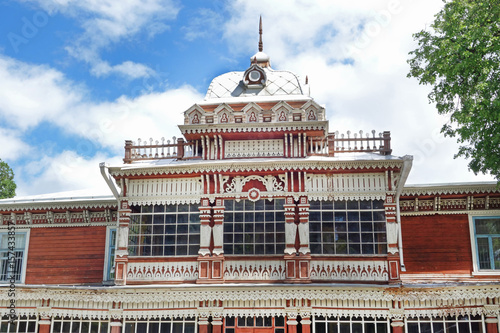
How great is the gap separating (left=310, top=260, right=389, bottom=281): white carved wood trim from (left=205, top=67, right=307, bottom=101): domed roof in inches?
286

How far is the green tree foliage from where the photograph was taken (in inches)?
605

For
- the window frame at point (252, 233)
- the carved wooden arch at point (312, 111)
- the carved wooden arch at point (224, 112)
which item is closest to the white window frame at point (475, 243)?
the carved wooden arch at point (312, 111)

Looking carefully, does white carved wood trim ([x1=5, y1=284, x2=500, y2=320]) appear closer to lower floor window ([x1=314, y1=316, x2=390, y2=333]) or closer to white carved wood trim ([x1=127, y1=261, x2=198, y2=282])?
lower floor window ([x1=314, y1=316, x2=390, y2=333])

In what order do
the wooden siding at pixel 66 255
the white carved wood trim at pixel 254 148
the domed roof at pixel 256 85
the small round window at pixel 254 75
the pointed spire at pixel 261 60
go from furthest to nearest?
1. the pointed spire at pixel 261 60
2. the small round window at pixel 254 75
3. the domed roof at pixel 256 85
4. the wooden siding at pixel 66 255
5. the white carved wood trim at pixel 254 148

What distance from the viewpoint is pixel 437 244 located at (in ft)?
62.1

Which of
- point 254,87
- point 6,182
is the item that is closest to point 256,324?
point 254,87

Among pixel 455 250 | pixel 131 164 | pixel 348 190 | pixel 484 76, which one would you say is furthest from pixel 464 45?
pixel 131 164

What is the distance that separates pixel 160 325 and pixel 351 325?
6.29 meters

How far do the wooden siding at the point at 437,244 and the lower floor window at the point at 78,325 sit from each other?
10769 mm

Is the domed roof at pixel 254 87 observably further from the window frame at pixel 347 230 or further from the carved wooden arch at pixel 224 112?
the window frame at pixel 347 230

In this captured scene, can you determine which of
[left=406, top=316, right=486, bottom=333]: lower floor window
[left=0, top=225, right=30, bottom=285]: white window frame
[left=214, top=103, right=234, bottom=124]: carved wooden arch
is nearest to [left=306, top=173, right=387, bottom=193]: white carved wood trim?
[left=214, top=103, right=234, bottom=124]: carved wooden arch

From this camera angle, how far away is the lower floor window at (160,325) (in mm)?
17625

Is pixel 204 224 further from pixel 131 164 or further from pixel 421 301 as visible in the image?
pixel 421 301

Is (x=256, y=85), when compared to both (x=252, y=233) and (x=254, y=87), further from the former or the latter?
(x=252, y=233)
